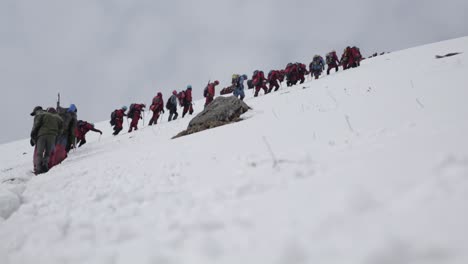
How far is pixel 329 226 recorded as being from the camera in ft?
4.31

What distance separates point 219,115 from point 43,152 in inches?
184

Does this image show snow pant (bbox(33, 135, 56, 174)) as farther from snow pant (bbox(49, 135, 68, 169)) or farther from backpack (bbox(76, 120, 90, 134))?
backpack (bbox(76, 120, 90, 134))

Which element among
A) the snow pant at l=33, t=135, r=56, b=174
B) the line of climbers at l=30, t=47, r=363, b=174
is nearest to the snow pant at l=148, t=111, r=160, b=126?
the line of climbers at l=30, t=47, r=363, b=174

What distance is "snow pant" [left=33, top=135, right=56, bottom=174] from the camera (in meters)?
6.31

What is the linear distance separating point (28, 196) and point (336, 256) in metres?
3.94

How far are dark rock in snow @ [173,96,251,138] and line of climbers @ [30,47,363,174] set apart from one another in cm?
318

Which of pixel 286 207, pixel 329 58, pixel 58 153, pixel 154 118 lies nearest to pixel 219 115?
pixel 58 153

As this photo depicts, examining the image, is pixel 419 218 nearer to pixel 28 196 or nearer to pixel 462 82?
pixel 28 196

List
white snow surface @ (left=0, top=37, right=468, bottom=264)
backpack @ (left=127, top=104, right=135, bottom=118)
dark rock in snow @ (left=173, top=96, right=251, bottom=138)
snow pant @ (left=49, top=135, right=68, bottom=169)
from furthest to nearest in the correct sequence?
backpack @ (left=127, top=104, right=135, bottom=118)
dark rock in snow @ (left=173, top=96, right=251, bottom=138)
snow pant @ (left=49, top=135, right=68, bottom=169)
white snow surface @ (left=0, top=37, right=468, bottom=264)

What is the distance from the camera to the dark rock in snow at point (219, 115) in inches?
324

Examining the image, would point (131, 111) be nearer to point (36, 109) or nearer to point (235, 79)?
point (235, 79)

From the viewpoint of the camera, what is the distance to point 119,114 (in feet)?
46.9

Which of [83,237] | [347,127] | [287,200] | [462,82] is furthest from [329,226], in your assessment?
[462,82]

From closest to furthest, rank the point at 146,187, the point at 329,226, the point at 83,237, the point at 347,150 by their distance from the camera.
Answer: the point at 329,226 < the point at 83,237 < the point at 347,150 < the point at 146,187
